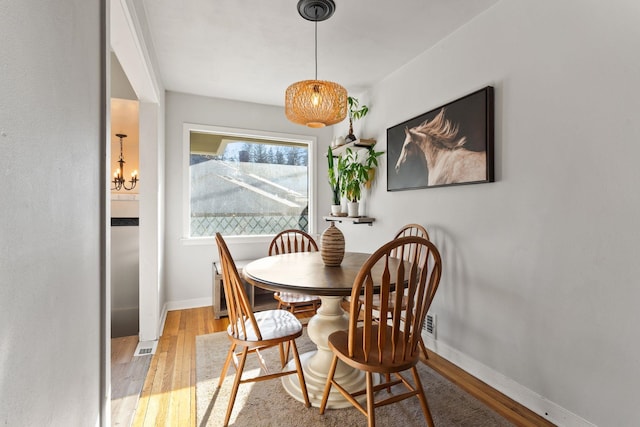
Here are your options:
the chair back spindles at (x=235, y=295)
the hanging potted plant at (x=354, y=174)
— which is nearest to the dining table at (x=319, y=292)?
the chair back spindles at (x=235, y=295)

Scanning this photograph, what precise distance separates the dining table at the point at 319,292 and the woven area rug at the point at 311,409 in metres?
0.08

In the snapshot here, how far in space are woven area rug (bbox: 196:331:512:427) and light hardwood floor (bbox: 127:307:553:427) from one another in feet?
0.21

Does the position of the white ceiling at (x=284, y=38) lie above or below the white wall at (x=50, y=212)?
above

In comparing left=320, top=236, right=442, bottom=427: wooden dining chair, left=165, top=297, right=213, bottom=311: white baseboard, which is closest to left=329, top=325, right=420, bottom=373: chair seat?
left=320, top=236, right=442, bottom=427: wooden dining chair

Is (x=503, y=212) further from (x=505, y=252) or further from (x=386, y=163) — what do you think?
(x=386, y=163)

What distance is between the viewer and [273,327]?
5.98 ft

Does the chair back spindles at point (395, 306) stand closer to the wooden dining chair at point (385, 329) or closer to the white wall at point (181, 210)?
the wooden dining chair at point (385, 329)

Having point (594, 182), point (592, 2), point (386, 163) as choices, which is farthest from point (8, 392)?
point (386, 163)

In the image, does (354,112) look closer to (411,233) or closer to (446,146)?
(446,146)

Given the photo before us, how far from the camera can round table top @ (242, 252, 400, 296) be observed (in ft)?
5.03

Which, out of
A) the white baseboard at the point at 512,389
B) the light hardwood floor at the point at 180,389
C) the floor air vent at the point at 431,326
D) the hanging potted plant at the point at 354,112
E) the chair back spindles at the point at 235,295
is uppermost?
the hanging potted plant at the point at 354,112

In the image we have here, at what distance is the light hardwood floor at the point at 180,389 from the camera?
5.55 feet

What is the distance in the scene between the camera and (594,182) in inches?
59.9

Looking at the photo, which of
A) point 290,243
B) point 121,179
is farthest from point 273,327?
point 121,179
